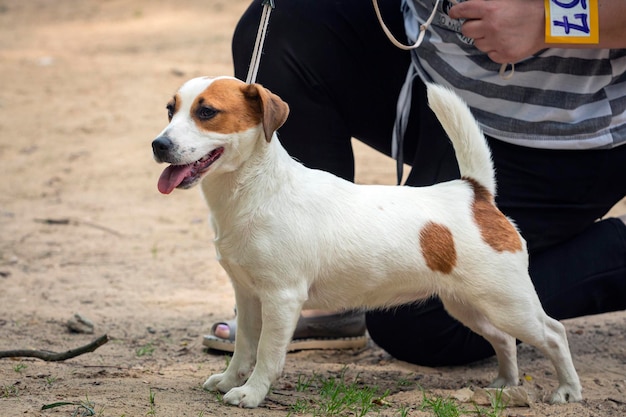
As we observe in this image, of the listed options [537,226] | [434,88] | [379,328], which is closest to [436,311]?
[379,328]

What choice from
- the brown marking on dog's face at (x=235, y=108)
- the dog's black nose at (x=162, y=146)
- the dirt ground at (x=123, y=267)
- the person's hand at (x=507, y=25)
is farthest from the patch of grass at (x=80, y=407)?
the person's hand at (x=507, y=25)

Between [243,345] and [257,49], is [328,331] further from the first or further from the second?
[257,49]

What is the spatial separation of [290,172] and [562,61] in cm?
105

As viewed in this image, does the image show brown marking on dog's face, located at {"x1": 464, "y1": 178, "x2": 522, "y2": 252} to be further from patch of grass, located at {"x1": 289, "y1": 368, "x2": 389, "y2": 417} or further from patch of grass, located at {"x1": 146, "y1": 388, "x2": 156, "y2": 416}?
patch of grass, located at {"x1": 146, "y1": 388, "x2": 156, "y2": 416}

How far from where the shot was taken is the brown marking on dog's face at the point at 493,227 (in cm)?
255

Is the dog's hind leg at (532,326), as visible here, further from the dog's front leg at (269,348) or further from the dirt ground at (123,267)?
the dog's front leg at (269,348)

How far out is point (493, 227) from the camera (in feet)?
8.43

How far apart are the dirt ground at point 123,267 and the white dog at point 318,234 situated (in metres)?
0.24

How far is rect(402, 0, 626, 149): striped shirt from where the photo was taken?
292cm

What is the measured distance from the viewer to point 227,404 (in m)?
2.45

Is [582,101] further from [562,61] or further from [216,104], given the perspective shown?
[216,104]

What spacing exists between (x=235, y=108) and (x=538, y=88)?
114cm

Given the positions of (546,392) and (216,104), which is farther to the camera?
(546,392)

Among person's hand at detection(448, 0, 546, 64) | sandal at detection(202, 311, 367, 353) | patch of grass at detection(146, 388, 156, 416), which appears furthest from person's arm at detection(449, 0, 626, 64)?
patch of grass at detection(146, 388, 156, 416)
